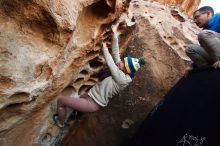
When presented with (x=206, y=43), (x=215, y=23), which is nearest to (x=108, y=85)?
(x=206, y=43)

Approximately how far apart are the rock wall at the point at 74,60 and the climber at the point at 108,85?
0.40 feet

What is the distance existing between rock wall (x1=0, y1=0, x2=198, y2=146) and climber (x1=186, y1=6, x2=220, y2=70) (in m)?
0.23

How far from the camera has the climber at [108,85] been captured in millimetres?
3418

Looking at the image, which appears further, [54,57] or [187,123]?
[187,123]

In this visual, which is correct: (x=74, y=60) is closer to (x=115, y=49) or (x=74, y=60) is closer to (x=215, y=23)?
(x=115, y=49)

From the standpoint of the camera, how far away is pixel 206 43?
3.49m

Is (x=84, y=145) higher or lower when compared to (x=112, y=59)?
lower

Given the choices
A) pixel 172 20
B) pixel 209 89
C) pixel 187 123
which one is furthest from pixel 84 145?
pixel 172 20

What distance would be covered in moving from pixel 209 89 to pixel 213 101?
171mm

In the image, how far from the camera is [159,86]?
13.7ft

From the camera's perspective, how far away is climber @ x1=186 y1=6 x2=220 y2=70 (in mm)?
3457

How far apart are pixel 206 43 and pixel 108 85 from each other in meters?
1.12

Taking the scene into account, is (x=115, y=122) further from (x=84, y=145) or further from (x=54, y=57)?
(x=54, y=57)

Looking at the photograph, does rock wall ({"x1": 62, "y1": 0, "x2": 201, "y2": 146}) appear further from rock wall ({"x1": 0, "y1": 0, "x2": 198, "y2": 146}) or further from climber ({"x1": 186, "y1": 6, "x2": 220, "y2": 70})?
climber ({"x1": 186, "y1": 6, "x2": 220, "y2": 70})
